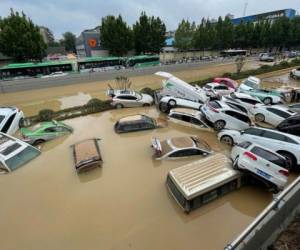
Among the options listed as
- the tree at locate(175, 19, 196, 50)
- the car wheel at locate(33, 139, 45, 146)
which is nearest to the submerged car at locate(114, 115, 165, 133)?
the car wheel at locate(33, 139, 45, 146)

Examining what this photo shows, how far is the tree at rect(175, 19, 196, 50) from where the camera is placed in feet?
186

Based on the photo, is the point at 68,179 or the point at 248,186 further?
the point at 68,179

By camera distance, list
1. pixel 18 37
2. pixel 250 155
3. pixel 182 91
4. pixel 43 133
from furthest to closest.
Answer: pixel 18 37
pixel 182 91
pixel 43 133
pixel 250 155

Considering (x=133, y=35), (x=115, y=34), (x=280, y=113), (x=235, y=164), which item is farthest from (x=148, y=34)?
(x=235, y=164)

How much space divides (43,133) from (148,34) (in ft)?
137

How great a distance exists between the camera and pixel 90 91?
80.6ft

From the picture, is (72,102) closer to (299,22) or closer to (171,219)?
(171,219)

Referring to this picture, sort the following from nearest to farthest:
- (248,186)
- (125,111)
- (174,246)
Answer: (174,246) < (248,186) < (125,111)

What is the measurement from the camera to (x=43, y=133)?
1117 cm

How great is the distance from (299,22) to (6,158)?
278 ft

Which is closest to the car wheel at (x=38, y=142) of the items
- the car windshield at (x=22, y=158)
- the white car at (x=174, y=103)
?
the car windshield at (x=22, y=158)

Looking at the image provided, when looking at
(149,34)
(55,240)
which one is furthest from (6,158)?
(149,34)

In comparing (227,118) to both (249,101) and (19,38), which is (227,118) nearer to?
(249,101)

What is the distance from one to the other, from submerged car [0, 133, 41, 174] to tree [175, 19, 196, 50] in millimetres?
55296
